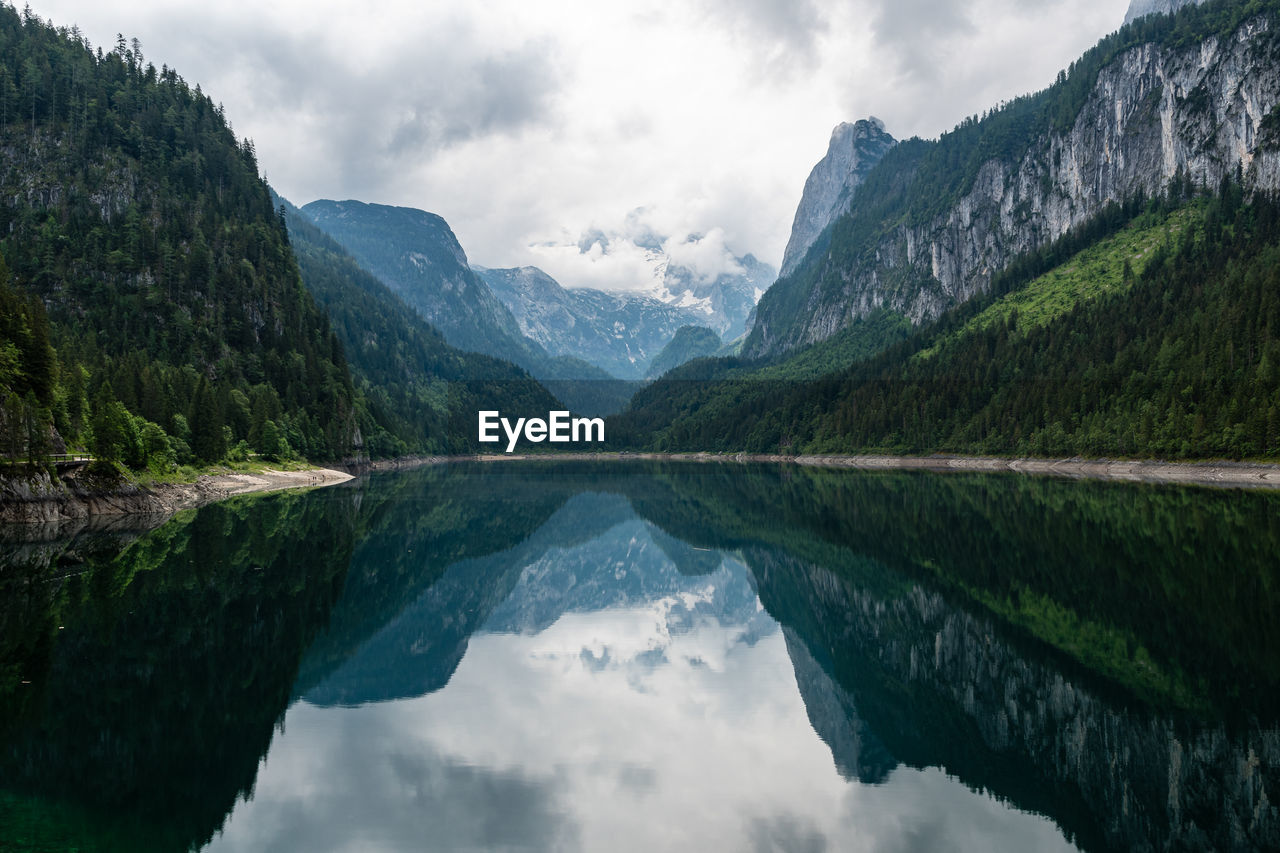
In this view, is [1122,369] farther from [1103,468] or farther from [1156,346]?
[1103,468]

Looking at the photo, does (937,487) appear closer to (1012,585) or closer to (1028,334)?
(1012,585)

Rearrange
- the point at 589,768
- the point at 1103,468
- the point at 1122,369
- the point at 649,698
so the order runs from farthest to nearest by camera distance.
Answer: the point at 1122,369
the point at 1103,468
the point at 649,698
the point at 589,768

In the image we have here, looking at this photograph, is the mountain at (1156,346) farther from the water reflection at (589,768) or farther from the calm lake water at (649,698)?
the water reflection at (589,768)

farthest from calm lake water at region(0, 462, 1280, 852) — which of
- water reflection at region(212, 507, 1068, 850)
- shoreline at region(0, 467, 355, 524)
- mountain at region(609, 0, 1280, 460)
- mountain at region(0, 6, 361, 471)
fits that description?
mountain at region(609, 0, 1280, 460)

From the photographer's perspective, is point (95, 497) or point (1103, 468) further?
point (1103, 468)

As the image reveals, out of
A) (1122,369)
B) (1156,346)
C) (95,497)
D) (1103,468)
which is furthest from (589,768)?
(1156,346)

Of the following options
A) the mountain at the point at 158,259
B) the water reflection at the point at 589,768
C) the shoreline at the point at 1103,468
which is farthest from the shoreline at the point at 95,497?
the shoreline at the point at 1103,468
